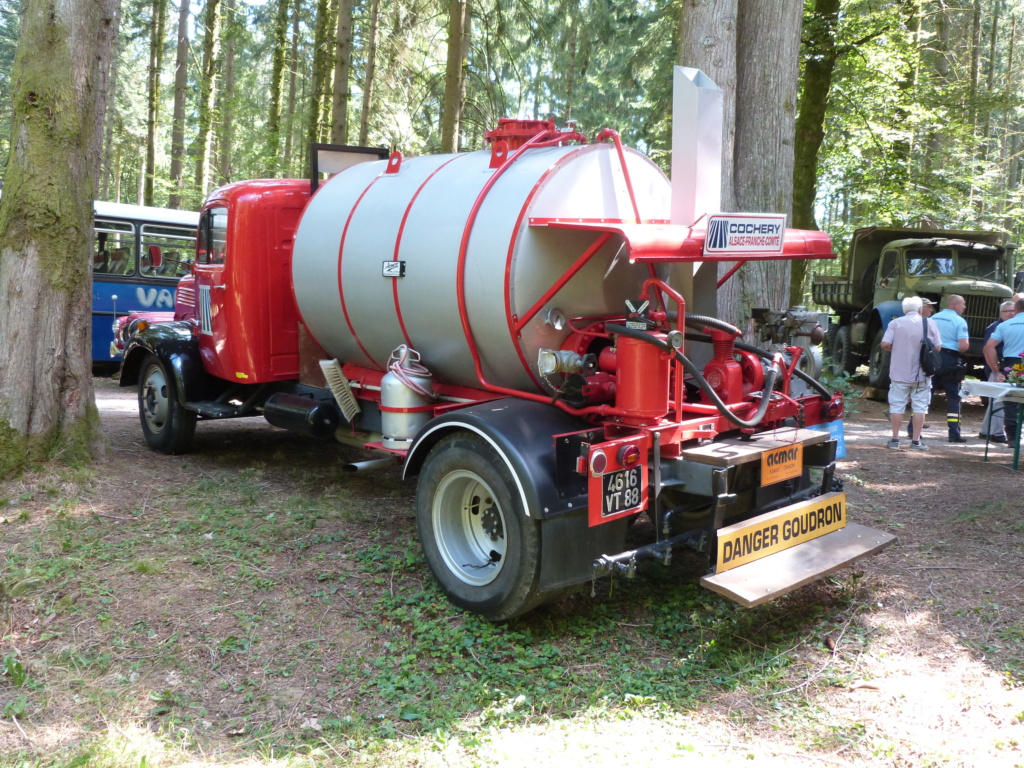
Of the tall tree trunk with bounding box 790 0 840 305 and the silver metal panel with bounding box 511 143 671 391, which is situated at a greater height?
the tall tree trunk with bounding box 790 0 840 305

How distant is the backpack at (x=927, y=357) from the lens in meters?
9.23

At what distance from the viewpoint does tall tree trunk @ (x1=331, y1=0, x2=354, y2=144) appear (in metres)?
13.8

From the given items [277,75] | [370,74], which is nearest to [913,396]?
[370,74]

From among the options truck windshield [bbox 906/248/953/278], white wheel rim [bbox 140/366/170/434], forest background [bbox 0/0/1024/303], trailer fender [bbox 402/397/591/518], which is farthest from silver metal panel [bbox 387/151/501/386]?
truck windshield [bbox 906/248/953/278]

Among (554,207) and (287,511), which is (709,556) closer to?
(554,207)

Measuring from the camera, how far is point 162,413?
8.05 m

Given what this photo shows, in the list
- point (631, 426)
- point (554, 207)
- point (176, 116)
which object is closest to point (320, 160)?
point (554, 207)

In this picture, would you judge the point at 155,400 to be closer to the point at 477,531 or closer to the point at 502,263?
the point at 477,531

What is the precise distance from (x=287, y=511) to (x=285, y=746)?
297cm


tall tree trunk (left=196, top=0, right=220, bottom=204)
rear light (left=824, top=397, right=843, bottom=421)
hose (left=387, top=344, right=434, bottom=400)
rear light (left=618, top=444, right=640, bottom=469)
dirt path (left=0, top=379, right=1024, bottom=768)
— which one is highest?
tall tree trunk (left=196, top=0, right=220, bottom=204)

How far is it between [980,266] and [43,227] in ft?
44.9

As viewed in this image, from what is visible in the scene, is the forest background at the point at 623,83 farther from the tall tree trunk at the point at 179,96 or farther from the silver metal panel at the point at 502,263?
the silver metal panel at the point at 502,263

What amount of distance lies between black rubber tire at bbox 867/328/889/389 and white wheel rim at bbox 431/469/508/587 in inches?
386

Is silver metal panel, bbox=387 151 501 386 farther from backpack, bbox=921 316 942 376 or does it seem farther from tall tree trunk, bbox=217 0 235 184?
tall tree trunk, bbox=217 0 235 184
